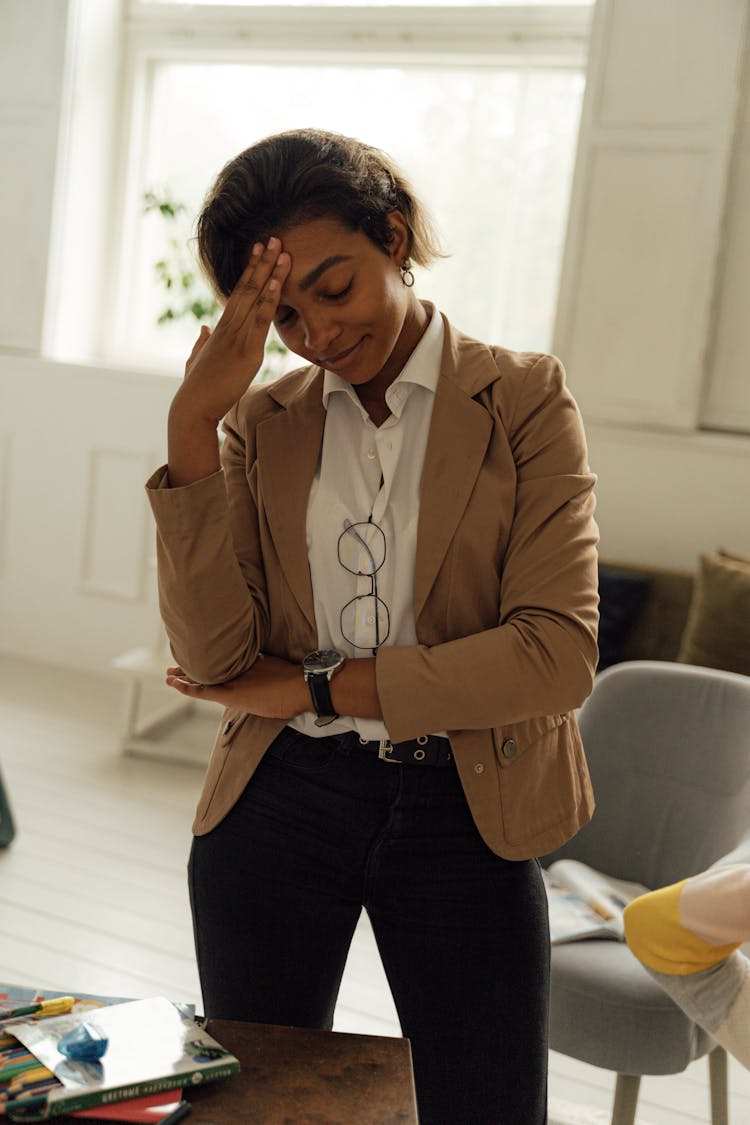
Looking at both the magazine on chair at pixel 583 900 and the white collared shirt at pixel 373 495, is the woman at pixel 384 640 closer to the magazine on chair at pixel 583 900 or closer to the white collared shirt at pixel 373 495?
the white collared shirt at pixel 373 495

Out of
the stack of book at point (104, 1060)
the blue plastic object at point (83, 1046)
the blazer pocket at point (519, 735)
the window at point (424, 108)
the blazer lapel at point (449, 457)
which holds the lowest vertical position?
the stack of book at point (104, 1060)

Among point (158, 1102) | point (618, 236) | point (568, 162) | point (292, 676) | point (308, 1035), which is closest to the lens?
point (158, 1102)

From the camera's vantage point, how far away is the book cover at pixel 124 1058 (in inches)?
38.4

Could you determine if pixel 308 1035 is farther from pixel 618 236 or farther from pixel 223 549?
pixel 618 236

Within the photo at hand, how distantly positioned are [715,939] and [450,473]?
2.10 ft

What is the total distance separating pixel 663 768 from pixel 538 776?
81cm

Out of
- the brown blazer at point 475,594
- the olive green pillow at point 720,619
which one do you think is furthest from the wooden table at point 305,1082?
the olive green pillow at point 720,619

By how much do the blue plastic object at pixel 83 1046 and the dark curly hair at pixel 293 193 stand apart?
0.79m

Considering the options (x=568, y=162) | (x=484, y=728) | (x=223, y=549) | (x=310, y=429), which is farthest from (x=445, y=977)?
(x=568, y=162)

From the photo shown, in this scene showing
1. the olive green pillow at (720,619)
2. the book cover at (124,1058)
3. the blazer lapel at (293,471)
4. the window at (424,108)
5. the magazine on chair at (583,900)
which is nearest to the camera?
the book cover at (124,1058)

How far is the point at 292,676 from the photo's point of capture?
1.25 metres

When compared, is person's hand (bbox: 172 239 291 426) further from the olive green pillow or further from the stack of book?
the olive green pillow

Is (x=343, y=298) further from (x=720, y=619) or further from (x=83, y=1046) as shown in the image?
(x=720, y=619)

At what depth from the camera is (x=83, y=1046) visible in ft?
3.38
